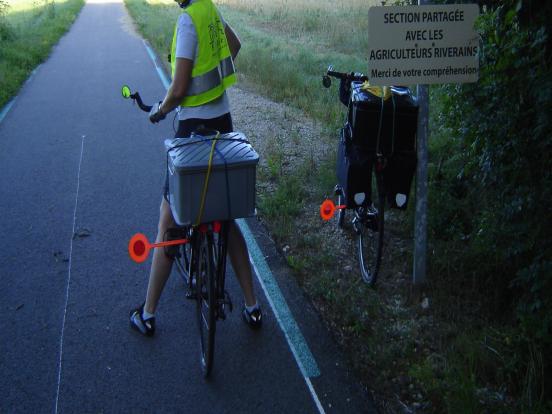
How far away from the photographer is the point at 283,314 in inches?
179

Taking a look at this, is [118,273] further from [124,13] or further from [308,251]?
[124,13]

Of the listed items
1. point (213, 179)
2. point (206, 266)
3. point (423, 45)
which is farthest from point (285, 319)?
point (423, 45)

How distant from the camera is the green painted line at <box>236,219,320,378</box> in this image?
156 inches

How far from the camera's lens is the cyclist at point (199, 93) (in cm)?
372

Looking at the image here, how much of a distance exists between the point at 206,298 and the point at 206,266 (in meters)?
0.23

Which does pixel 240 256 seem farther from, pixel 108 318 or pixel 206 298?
pixel 108 318

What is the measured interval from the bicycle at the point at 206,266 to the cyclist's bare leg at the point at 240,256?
0.78ft

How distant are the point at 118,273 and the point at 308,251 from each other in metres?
1.68

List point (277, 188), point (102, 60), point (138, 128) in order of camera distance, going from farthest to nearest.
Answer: point (102, 60) < point (138, 128) < point (277, 188)

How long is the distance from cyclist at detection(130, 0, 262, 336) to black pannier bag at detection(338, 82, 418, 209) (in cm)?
98

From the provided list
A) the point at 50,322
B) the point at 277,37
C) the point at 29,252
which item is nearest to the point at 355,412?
the point at 50,322

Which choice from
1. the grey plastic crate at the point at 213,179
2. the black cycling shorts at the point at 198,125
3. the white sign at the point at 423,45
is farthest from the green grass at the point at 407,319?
the black cycling shorts at the point at 198,125

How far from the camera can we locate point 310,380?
3799 millimetres

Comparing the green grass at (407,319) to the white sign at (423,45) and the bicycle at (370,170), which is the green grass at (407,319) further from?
the white sign at (423,45)
